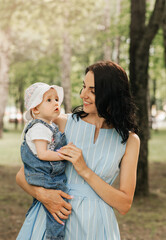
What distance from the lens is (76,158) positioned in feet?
7.63

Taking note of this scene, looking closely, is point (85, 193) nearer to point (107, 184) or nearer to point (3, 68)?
point (107, 184)

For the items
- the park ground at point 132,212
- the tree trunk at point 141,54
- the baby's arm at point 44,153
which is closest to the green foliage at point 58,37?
the tree trunk at point 141,54

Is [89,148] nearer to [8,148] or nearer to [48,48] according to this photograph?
[8,148]

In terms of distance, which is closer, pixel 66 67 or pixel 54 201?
pixel 54 201

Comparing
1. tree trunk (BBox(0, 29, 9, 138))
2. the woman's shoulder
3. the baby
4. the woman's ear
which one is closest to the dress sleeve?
the baby

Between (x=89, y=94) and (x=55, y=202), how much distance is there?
0.74m

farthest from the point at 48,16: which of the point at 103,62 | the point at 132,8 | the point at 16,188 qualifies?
the point at 103,62

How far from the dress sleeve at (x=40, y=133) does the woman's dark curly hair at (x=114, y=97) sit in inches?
14.7

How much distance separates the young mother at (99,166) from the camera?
2373 mm

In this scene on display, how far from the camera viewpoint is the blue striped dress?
2432mm

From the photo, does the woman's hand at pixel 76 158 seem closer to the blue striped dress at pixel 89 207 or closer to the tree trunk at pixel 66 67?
the blue striped dress at pixel 89 207

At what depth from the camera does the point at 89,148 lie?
8.26 feet

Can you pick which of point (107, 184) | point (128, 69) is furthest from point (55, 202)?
point (128, 69)

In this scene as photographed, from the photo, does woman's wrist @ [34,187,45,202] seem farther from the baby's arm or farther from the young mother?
the baby's arm
